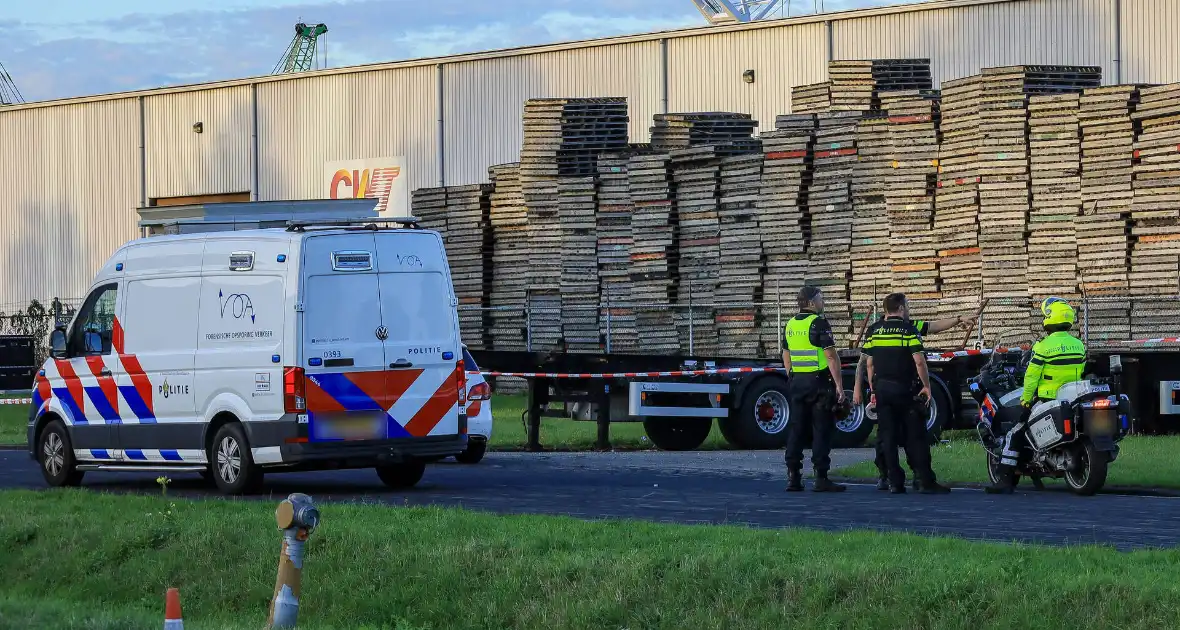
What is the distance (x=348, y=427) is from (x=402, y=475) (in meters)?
1.70

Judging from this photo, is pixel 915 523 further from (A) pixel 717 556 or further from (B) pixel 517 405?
(B) pixel 517 405

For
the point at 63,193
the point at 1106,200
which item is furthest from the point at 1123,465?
the point at 63,193

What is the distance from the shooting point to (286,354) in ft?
51.8

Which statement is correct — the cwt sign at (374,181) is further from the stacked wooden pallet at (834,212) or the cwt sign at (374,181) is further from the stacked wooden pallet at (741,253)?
the stacked wooden pallet at (834,212)

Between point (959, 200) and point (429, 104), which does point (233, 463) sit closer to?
point (959, 200)

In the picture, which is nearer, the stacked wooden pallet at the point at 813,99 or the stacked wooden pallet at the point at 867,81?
the stacked wooden pallet at the point at 867,81

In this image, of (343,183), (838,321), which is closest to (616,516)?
(838,321)

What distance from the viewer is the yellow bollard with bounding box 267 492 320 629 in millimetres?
8625

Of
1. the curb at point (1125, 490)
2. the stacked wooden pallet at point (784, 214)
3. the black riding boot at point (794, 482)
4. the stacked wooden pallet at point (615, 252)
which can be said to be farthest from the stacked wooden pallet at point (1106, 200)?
the black riding boot at point (794, 482)

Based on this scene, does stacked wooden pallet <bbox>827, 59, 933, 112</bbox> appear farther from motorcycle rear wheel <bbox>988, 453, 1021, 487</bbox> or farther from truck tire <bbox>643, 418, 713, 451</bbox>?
motorcycle rear wheel <bbox>988, 453, 1021, 487</bbox>

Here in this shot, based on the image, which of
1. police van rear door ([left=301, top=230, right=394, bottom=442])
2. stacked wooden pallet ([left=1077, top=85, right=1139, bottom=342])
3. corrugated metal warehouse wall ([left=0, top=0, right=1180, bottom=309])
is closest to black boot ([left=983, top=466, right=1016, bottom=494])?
police van rear door ([left=301, top=230, right=394, bottom=442])

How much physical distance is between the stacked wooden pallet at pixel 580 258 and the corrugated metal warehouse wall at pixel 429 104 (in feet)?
28.8

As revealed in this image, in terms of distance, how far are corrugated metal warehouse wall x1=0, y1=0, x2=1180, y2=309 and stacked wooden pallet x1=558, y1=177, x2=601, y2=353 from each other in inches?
345

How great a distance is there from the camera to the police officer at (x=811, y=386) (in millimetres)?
15914
